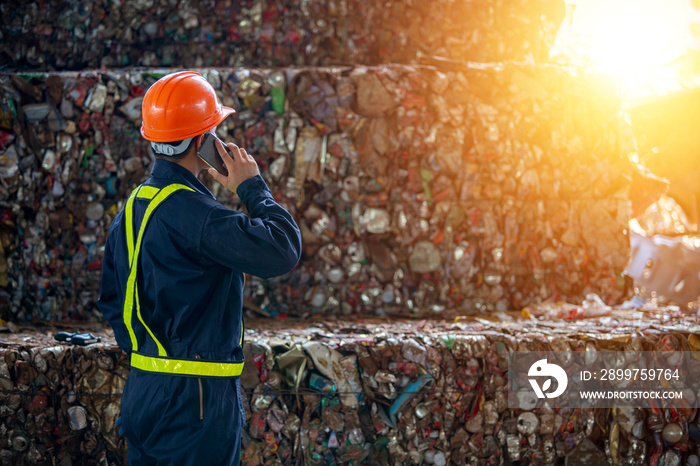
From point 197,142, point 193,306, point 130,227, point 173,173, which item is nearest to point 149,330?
point 193,306

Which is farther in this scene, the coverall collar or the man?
the coverall collar

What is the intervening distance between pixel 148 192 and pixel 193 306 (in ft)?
1.15

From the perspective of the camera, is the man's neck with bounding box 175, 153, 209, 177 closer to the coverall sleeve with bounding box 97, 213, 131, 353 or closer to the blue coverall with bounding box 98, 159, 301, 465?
the blue coverall with bounding box 98, 159, 301, 465

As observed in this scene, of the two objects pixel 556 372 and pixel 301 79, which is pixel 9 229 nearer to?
pixel 301 79

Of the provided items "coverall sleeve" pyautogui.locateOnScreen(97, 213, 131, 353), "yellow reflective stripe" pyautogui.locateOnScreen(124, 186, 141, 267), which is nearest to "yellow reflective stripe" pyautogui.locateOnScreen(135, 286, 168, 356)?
"yellow reflective stripe" pyautogui.locateOnScreen(124, 186, 141, 267)

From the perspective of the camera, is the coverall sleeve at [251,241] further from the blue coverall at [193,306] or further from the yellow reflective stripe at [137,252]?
the yellow reflective stripe at [137,252]

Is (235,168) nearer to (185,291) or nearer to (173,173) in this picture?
(173,173)

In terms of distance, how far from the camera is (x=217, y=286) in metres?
1.55

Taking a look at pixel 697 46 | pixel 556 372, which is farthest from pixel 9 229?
pixel 697 46

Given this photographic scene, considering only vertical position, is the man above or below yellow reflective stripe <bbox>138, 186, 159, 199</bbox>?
below

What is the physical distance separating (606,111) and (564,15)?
0.94 metres

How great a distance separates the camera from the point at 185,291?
1.49 m

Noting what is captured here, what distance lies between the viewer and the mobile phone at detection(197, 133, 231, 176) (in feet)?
5.32

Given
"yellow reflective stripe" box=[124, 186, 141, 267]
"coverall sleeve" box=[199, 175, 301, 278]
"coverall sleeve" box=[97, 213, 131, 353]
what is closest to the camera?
"coverall sleeve" box=[199, 175, 301, 278]
